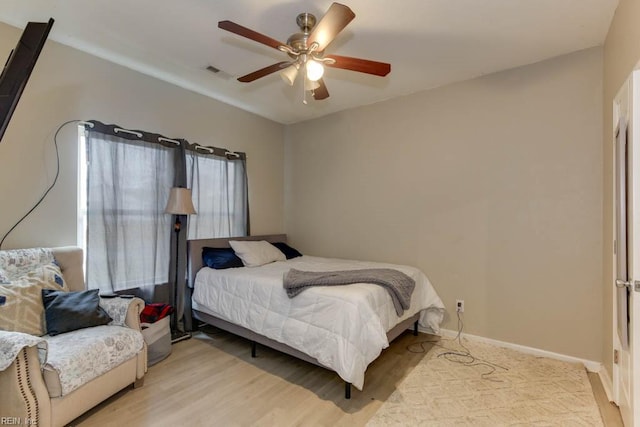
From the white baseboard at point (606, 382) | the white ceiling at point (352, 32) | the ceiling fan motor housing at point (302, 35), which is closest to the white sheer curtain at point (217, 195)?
the white ceiling at point (352, 32)

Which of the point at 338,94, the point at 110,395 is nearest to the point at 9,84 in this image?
the point at 110,395

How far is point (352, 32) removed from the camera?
246 cm

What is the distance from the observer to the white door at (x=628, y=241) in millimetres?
1550

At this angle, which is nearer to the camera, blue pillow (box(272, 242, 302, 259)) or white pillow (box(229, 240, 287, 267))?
white pillow (box(229, 240, 287, 267))

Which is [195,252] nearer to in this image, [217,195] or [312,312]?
[217,195]

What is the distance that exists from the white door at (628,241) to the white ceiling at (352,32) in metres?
0.86

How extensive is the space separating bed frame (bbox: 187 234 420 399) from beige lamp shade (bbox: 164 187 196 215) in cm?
42

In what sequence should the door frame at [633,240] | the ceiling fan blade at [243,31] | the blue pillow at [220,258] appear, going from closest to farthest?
1. the door frame at [633,240]
2. the ceiling fan blade at [243,31]
3. the blue pillow at [220,258]

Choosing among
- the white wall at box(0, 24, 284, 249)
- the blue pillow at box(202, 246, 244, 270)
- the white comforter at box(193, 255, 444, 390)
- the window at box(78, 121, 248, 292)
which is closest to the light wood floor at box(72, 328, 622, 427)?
the white comforter at box(193, 255, 444, 390)

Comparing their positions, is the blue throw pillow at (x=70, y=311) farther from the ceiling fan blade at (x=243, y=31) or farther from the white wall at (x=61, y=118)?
the ceiling fan blade at (x=243, y=31)

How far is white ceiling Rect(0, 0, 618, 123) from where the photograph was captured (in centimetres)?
218

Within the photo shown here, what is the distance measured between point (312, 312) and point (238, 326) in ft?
3.22

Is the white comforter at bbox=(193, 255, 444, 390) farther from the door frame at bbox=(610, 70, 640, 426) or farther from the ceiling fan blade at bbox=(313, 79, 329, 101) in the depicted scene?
the ceiling fan blade at bbox=(313, 79, 329, 101)

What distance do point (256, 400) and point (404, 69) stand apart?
3.16 meters
